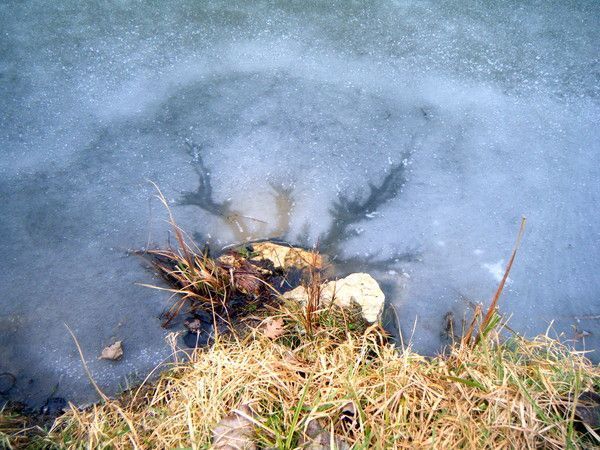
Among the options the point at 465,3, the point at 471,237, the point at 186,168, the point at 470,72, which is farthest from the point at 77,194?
the point at 465,3

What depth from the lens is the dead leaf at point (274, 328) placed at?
5.39ft

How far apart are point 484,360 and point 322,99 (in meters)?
1.41

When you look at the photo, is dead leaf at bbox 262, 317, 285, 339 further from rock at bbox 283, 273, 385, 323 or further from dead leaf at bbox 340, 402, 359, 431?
dead leaf at bbox 340, 402, 359, 431

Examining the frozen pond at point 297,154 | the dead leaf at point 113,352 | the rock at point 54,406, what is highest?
the frozen pond at point 297,154

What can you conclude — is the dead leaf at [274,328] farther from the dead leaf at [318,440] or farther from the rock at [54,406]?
the rock at [54,406]

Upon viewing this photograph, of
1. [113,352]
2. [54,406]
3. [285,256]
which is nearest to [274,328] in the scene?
[285,256]

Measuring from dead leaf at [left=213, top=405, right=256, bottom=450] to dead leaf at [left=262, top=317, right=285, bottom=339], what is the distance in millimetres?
308

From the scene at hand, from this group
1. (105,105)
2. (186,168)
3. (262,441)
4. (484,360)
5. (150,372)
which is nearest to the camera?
(262,441)

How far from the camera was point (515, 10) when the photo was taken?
256cm

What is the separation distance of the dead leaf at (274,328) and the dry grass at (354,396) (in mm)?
23

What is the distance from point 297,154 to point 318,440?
124 cm

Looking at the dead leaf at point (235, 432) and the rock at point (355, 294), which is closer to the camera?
the dead leaf at point (235, 432)

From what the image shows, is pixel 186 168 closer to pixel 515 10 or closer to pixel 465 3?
pixel 465 3

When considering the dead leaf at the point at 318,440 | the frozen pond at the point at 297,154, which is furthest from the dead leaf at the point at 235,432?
the frozen pond at the point at 297,154
